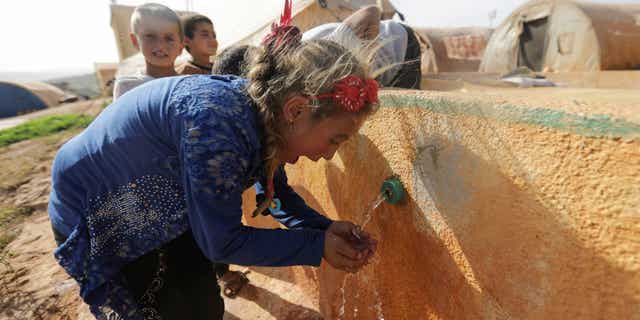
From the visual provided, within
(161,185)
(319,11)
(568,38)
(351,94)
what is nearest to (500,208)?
(351,94)

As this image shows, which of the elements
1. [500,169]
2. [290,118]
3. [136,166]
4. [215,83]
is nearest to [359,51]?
[290,118]

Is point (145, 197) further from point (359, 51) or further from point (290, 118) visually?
point (359, 51)

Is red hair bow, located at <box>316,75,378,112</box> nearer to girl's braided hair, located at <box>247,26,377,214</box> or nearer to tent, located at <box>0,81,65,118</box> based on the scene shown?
girl's braided hair, located at <box>247,26,377,214</box>

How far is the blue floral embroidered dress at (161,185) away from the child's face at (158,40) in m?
1.34

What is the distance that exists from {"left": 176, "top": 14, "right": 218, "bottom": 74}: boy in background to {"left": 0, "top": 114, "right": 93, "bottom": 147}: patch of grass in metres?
7.03

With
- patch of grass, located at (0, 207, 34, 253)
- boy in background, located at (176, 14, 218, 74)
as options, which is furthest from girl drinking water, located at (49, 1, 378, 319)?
patch of grass, located at (0, 207, 34, 253)

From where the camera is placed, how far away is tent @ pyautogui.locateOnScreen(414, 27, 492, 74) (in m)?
11.0

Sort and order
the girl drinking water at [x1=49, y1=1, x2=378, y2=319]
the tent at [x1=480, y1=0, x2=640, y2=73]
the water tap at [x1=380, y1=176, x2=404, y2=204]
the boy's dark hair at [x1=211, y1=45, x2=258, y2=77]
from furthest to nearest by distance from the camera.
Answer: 1. the tent at [x1=480, y1=0, x2=640, y2=73]
2. the boy's dark hair at [x1=211, y1=45, x2=258, y2=77]
3. the water tap at [x1=380, y1=176, x2=404, y2=204]
4. the girl drinking water at [x1=49, y1=1, x2=378, y2=319]

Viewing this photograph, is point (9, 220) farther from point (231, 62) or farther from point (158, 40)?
point (231, 62)

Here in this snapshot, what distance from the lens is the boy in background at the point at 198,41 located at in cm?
291

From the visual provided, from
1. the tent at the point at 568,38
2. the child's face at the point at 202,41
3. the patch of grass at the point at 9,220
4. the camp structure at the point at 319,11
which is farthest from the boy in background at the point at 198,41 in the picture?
the tent at the point at 568,38

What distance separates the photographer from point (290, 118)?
1.02 m

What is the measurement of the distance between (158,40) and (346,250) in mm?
1929

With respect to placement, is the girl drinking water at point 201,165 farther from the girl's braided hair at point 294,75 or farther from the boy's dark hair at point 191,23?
the boy's dark hair at point 191,23
